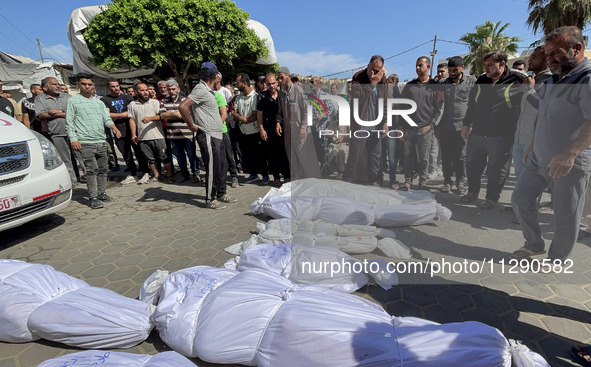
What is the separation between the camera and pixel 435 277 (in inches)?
88.0

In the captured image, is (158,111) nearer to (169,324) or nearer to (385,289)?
(169,324)

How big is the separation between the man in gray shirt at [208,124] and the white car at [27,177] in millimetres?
1629

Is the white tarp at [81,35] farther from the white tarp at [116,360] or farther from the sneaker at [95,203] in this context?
the white tarp at [116,360]

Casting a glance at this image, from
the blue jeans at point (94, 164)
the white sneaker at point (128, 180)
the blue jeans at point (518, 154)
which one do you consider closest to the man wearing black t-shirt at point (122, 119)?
the white sneaker at point (128, 180)

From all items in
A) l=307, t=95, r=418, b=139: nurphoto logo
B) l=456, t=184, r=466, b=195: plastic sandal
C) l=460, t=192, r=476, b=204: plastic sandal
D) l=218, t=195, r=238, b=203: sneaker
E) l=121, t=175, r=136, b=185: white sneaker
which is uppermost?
l=307, t=95, r=418, b=139: nurphoto logo

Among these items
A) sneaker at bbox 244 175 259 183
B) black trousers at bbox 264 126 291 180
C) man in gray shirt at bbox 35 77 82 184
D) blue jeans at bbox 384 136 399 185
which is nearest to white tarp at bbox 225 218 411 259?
blue jeans at bbox 384 136 399 185

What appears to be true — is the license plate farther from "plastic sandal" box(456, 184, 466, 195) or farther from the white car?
"plastic sandal" box(456, 184, 466, 195)

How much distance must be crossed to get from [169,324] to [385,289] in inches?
58.4

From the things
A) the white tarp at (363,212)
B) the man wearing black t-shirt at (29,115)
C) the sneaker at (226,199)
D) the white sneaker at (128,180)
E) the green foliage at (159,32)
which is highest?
the green foliage at (159,32)

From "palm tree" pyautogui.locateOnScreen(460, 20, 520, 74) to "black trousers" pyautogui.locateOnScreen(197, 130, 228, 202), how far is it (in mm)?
26860

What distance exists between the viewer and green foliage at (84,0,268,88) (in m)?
11.6

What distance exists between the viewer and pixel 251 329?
→ 62.6 inches

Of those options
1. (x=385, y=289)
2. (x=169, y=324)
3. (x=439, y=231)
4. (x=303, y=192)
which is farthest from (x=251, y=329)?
(x=439, y=231)

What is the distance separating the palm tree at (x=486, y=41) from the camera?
24.9 meters
